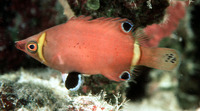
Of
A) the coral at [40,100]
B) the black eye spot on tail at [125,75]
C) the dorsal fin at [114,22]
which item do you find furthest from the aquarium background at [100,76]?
the dorsal fin at [114,22]

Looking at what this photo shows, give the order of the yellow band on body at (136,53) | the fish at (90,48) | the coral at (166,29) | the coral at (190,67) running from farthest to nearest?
the coral at (190,67), the coral at (166,29), the yellow band on body at (136,53), the fish at (90,48)

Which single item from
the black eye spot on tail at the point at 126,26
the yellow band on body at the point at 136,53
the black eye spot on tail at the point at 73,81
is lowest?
the black eye spot on tail at the point at 73,81

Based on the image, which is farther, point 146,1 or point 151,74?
point 151,74

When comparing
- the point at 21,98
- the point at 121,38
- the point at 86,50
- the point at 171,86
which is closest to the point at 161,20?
the point at 121,38

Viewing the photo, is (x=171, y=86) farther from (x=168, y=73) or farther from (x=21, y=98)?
(x=21, y=98)

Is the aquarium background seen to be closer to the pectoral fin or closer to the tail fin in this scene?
the pectoral fin

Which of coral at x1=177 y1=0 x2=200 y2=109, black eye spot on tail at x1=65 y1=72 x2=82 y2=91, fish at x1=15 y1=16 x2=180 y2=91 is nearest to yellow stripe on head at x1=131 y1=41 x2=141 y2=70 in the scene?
fish at x1=15 y1=16 x2=180 y2=91

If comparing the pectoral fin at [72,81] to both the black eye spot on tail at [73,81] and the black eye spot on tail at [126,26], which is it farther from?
the black eye spot on tail at [126,26]

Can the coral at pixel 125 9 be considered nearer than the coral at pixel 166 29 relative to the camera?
Yes
